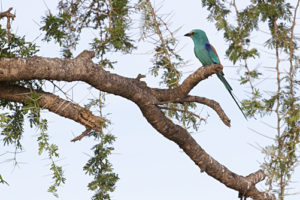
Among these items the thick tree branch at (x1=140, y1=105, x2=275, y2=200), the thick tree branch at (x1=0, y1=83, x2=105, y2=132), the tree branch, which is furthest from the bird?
the thick tree branch at (x1=0, y1=83, x2=105, y2=132)

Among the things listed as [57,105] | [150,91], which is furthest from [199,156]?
[57,105]

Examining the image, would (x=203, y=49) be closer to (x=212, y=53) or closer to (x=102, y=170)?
(x=212, y=53)

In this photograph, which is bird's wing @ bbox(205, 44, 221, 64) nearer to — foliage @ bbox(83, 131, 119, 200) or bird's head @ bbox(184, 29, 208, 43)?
bird's head @ bbox(184, 29, 208, 43)

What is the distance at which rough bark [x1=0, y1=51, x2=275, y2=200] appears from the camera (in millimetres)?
4168

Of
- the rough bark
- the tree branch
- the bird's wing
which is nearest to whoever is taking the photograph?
the rough bark

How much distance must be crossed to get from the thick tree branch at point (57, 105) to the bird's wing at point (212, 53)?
1.95m

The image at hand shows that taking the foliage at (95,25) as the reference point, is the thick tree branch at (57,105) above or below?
below

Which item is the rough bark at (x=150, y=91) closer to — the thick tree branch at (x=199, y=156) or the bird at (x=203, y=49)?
the thick tree branch at (x=199, y=156)

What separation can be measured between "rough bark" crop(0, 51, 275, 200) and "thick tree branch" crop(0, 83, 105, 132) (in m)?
0.30

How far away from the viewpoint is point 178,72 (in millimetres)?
5777

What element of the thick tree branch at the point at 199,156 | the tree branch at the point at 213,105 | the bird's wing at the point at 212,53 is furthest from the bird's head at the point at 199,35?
the thick tree branch at the point at 199,156

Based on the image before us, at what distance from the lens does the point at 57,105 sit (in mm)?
4570

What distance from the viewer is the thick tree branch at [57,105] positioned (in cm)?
447

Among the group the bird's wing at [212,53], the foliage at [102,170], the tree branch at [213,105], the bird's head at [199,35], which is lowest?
the foliage at [102,170]
